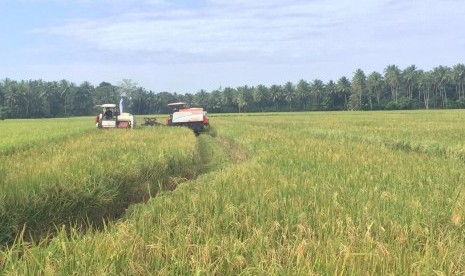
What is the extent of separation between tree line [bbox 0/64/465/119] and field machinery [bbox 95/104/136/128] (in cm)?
7358

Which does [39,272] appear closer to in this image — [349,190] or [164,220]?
[164,220]

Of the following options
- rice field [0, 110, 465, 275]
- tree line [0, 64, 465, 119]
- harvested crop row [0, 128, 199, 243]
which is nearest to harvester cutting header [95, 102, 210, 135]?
harvested crop row [0, 128, 199, 243]

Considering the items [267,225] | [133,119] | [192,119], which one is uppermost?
[133,119]

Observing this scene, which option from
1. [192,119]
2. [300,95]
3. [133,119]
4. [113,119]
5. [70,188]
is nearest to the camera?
[70,188]

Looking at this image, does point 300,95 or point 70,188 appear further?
point 300,95

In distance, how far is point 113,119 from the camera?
26000 millimetres

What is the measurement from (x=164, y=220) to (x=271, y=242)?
1.16m

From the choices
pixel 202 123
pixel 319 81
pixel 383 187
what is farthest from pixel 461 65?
pixel 383 187

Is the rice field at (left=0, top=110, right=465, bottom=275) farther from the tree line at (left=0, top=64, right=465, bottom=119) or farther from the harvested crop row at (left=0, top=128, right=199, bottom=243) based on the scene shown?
the tree line at (left=0, top=64, right=465, bottom=119)

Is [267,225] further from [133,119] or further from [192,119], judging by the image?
[192,119]

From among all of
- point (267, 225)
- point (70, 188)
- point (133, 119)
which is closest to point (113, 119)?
point (133, 119)

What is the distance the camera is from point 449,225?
387cm

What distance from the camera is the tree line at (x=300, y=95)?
98000mm

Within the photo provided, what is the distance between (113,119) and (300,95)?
86127 millimetres
